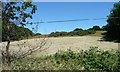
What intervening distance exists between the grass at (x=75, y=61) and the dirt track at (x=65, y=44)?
2.45ft

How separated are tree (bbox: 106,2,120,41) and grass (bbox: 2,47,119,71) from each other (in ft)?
7.13

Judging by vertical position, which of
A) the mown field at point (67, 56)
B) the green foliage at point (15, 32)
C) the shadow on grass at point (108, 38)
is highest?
the green foliage at point (15, 32)

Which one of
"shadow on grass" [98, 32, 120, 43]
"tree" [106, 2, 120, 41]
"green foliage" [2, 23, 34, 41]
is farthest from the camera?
"shadow on grass" [98, 32, 120, 43]

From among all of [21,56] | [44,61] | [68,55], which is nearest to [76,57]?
[68,55]

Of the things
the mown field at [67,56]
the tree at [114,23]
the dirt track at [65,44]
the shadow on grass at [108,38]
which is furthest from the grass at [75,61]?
the shadow on grass at [108,38]

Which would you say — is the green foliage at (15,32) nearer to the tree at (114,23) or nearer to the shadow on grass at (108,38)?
the tree at (114,23)

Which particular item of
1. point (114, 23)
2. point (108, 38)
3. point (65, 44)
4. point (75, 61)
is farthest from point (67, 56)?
Answer: point (108, 38)

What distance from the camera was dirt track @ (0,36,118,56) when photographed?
10.1 meters

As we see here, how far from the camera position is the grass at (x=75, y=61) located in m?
8.54

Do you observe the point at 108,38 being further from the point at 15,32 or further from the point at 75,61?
the point at 15,32

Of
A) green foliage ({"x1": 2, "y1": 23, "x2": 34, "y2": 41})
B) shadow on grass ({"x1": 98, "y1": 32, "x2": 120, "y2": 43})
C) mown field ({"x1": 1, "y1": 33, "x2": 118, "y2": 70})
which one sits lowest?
shadow on grass ({"x1": 98, "y1": 32, "x2": 120, "y2": 43})

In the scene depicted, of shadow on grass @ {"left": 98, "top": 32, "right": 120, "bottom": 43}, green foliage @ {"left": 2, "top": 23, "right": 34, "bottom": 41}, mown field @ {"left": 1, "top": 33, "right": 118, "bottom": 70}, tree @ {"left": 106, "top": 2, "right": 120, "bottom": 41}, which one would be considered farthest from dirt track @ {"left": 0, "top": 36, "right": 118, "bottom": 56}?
tree @ {"left": 106, "top": 2, "right": 120, "bottom": 41}

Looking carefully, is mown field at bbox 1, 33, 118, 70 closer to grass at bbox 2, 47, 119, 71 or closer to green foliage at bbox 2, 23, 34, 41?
grass at bbox 2, 47, 119, 71

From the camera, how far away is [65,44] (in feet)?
38.2
